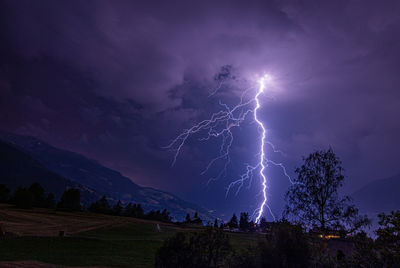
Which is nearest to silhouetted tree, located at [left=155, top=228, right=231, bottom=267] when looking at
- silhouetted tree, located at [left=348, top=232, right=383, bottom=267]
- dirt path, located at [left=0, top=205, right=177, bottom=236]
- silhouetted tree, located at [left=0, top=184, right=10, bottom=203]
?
silhouetted tree, located at [left=348, top=232, right=383, bottom=267]

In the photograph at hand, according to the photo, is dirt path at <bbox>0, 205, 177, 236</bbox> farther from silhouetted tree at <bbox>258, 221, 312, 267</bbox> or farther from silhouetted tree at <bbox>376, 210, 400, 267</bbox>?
silhouetted tree at <bbox>376, 210, 400, 267</bbox>

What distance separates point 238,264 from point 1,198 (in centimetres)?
6404

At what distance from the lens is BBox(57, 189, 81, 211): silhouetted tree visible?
54.8 m

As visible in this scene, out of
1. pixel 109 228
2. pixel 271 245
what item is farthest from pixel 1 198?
pixel 271 245

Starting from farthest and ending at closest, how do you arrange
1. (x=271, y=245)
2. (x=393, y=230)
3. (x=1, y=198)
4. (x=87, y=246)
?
(x=1, y=198), (x=87, y=246), (x=271, y=245), (x=393, y=230)

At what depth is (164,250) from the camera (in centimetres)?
1002

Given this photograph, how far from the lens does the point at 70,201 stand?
56.7 m

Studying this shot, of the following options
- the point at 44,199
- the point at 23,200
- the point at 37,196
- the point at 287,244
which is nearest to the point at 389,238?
the point at 287,244

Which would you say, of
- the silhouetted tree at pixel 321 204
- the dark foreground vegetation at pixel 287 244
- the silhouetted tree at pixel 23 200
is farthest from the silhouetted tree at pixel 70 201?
the silhouetted tree at pixel 321 204

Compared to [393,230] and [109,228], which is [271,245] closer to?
[393,230]

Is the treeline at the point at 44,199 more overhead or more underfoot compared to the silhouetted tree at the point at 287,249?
more overhead

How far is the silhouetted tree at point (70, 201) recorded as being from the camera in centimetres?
5475

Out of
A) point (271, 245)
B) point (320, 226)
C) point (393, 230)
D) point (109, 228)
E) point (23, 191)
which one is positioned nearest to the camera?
point (393, 230)

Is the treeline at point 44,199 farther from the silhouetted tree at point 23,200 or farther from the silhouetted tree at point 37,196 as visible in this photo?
the silhouetted tree at point 23,200
